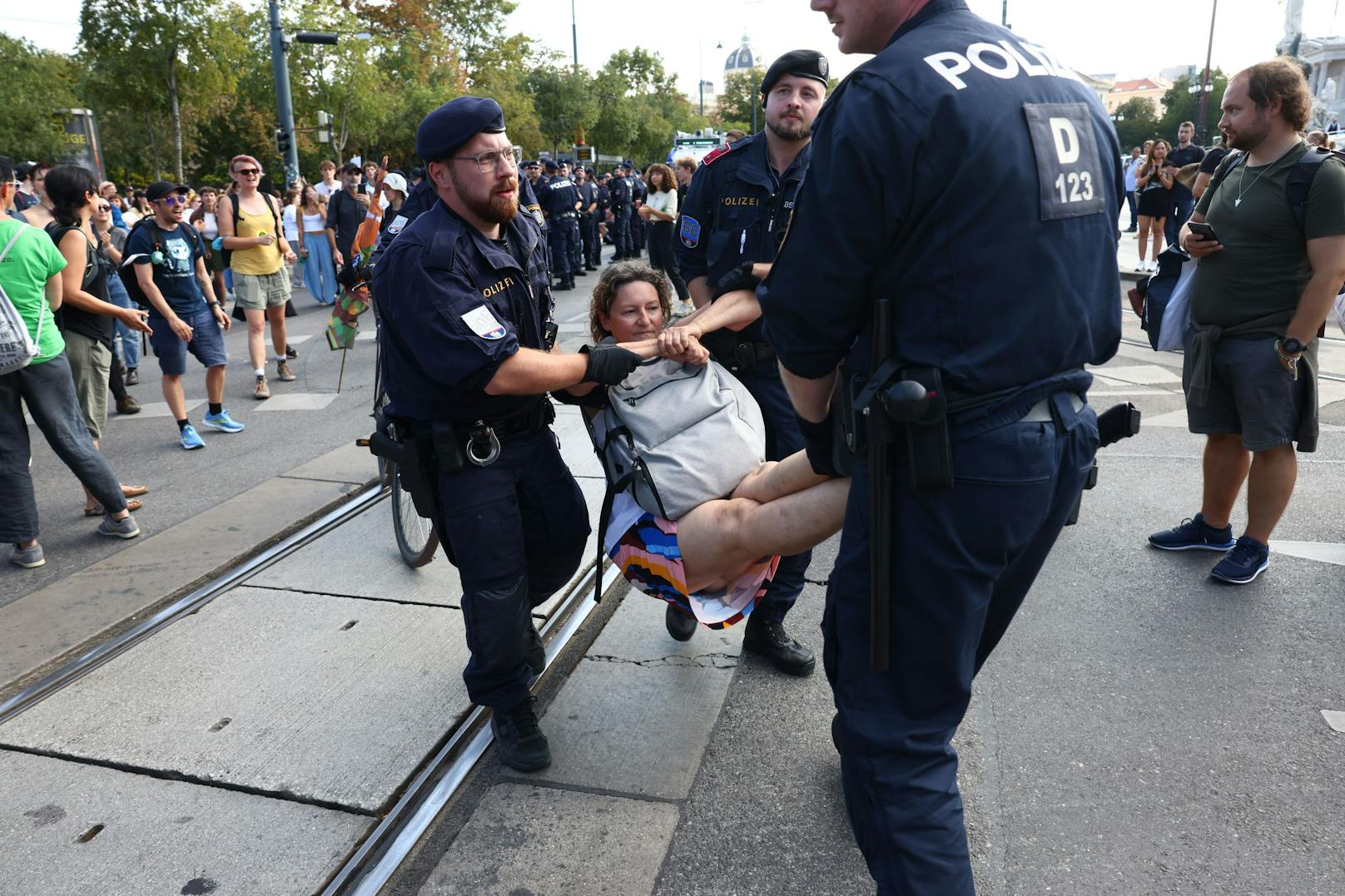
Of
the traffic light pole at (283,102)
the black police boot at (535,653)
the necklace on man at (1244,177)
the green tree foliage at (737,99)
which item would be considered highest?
the green tree foliage at (737,99)

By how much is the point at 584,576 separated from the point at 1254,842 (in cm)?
253

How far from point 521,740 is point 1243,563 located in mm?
2980

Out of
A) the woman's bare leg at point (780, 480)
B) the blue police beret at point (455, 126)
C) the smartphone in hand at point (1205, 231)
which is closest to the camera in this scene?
the woman's bare leg at point (780, 480)

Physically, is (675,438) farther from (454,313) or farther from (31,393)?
(31,393)

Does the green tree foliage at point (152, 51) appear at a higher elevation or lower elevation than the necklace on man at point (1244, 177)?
higher

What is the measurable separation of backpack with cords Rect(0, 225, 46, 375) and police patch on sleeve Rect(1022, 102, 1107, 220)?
4.24m

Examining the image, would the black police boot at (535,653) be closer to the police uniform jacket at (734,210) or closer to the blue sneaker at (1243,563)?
the police uniform jacket at (734,210)

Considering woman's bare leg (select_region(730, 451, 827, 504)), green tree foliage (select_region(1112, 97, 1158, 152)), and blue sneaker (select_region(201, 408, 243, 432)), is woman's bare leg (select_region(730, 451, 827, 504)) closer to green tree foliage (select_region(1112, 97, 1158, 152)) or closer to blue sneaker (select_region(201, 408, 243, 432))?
blue sneaker (select_region(201, 408, 243, 432))

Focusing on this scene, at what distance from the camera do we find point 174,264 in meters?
6.86

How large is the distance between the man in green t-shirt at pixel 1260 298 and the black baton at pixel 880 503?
8.91ft

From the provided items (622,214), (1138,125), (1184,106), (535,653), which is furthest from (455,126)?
(1138,125)

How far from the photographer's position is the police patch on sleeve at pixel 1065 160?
174 centimetres

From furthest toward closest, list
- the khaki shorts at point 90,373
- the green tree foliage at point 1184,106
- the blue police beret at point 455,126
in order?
the green tree foliage at point 1184,106 < the khaki shorts at point 90,373 < the blue police beret at point 455,126

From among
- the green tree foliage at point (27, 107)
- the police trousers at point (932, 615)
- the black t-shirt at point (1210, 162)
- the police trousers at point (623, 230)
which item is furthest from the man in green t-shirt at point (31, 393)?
the green tree foliage at point (27, 107)
